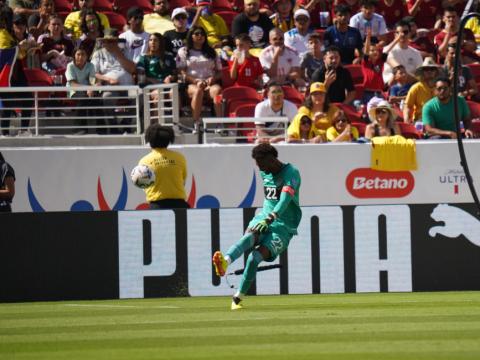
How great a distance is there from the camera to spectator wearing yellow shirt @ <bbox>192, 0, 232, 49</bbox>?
2091 centimetres

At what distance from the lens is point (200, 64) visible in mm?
19641

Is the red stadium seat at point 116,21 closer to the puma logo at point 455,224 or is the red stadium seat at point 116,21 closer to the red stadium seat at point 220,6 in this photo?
the red stadium seat at point 220,6

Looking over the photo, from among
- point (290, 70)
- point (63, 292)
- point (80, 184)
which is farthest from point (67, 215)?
point (290, 70)

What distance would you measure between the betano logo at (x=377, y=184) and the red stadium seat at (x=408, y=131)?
635 mm

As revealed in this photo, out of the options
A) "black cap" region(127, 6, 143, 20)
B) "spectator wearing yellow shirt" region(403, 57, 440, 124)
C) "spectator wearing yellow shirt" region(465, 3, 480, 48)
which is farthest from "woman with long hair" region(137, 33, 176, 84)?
"spectator wearing yellow shirt" region(465, 3, 480, 48)

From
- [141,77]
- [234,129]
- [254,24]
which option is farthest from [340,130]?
[141,77]

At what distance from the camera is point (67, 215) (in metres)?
15.6

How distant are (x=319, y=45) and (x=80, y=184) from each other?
4.65 meters

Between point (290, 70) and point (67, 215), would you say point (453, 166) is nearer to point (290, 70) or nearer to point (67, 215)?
point (290, 70)

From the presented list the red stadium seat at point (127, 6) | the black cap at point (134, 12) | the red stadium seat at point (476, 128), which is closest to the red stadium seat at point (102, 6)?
the red stadium seat at point (127, 6)

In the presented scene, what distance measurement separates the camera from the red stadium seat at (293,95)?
19.8 meters

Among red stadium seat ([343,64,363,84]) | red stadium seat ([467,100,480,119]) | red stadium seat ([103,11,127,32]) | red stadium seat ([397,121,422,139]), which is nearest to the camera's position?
red stadium seat ([397,121,422,139])

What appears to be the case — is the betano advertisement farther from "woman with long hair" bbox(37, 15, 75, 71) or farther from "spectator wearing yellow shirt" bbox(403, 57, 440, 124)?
"woman with long hair" bbox(37, 15, 75, 71)

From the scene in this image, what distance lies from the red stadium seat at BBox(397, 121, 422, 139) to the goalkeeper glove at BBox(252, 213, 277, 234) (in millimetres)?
6960
